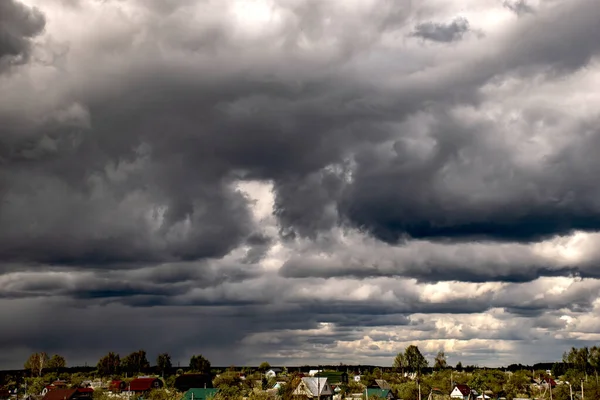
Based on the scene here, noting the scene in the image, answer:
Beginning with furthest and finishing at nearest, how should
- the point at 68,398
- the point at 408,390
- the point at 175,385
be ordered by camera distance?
the point at 175,385 < the point at 408,390 < the point at 68,398

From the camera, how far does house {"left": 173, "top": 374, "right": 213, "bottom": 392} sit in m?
171

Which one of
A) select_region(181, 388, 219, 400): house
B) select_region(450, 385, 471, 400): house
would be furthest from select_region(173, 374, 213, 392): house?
select_region(450, 385, 471, 400): house

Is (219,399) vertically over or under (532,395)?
over

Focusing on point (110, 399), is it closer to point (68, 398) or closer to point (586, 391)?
point (68, 398)

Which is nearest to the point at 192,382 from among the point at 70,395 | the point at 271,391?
the point at 271,391

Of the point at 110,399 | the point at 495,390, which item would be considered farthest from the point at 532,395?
the point at 110,399

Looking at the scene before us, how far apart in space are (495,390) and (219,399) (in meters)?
108

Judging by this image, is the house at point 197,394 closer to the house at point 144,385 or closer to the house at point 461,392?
the house at point 144,385

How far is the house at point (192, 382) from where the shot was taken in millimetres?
171375

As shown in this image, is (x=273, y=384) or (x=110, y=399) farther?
(x=273, y=384)

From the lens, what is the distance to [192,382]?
17425 cm

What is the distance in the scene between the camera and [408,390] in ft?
505

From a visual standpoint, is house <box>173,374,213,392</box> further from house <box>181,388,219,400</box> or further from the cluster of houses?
house <box>181,388,219,400</box>

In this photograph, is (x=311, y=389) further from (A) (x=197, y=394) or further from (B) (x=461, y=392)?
(B) (x=461, y=392)
